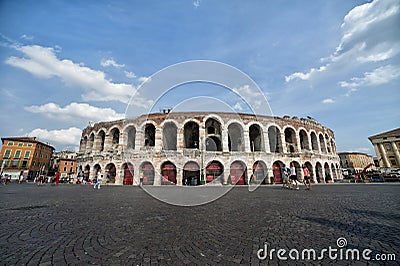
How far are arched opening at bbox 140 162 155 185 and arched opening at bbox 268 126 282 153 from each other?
1647 centimetres

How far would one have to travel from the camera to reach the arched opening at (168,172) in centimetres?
2189

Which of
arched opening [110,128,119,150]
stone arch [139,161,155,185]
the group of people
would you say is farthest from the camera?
arched opening [110,128,119,150]

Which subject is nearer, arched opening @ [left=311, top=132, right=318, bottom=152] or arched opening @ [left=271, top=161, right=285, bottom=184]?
arched opening @ [left=271, top=161, right=285, bottom=184]

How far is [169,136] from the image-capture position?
941 inches

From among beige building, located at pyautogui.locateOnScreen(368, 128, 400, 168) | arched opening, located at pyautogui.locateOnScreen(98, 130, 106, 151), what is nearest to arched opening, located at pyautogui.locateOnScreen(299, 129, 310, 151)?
arched opening, located at pyautogui.locateOnScreen(98, 130, 106, 151)

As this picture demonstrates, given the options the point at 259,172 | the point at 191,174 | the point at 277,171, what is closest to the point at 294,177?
the point at 259,172

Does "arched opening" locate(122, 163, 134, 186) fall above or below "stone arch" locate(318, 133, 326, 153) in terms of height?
below

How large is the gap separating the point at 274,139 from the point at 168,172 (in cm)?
1548

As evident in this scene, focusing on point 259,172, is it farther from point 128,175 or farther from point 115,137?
point 115,137

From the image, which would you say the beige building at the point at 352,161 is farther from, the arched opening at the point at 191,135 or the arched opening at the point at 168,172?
the arched opening at the point at 168,172

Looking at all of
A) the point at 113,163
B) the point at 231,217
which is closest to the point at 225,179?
the point at 113,163

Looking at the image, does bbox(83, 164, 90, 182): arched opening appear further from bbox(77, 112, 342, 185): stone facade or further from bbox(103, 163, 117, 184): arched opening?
bbox(103, 163, 117, 184): arched opening

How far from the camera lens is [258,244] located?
3.05 meters

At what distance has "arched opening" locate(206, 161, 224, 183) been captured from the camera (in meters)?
22.0
